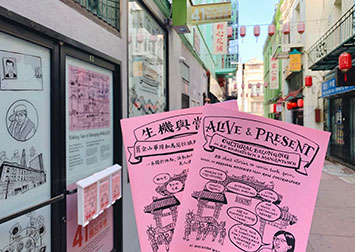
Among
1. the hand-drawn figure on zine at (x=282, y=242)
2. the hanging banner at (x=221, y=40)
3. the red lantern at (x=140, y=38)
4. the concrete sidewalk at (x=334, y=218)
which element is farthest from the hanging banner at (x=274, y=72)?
the hand-drawn figure on zine at (x=282, y=242)

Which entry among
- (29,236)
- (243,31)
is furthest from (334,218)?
(243,31)

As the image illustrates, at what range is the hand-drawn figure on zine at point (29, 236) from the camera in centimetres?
177

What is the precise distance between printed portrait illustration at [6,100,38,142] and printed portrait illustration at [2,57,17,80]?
0.17 meters

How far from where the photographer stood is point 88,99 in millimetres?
2621

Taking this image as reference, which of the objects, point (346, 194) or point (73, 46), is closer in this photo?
point (73, 46)

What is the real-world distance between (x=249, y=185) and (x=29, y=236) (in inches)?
63.1

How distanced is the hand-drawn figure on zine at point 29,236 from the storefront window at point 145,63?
1874mm

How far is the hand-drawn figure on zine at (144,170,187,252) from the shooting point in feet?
4.93

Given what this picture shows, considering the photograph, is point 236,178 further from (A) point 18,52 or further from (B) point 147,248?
(A) point 18,52

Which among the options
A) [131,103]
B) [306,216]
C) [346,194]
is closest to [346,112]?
[346,194]

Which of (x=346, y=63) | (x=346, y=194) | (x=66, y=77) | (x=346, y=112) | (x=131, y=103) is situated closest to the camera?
(x=66, y=77)

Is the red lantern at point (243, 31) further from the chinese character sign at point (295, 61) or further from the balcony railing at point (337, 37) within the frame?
the chinese character sign at point (295, 61)

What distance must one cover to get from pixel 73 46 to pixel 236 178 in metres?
1.80

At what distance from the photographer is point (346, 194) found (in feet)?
22.5
